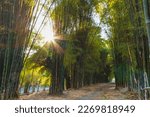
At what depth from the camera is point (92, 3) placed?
14477mm

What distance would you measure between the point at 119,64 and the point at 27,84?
359 inches

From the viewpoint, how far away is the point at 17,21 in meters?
5.60

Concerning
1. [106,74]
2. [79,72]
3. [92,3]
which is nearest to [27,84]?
[79,72]

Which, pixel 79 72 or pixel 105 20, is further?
pixel 79 72

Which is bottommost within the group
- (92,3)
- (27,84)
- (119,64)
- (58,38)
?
(27,84)

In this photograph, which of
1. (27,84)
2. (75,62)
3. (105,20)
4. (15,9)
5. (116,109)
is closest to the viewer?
(116,109)

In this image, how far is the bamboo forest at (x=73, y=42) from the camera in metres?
5.54

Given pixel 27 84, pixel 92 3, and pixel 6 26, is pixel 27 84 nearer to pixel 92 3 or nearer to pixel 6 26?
pixel 92 3

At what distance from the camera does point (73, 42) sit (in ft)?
47.8

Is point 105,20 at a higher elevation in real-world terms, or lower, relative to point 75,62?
higher

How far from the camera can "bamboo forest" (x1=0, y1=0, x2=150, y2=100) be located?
5543 millimetres

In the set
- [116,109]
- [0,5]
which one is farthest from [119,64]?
[116,109]

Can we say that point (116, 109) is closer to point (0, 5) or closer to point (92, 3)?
point (0, 5)

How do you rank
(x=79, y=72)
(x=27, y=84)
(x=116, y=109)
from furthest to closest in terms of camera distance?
(x=27, y=84) → (x=79, y=72) → (x=116, y=109)
